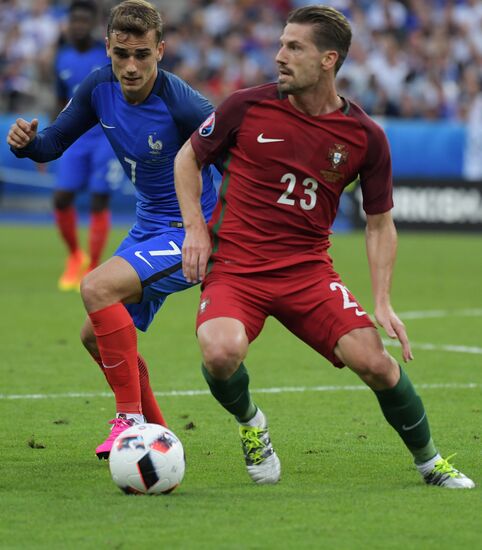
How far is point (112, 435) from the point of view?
6211 millimetres

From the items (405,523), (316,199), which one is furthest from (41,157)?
(405,523)

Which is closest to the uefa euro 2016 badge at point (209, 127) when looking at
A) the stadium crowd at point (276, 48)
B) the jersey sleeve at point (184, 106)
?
the jersey sleeve at point (184, 106)

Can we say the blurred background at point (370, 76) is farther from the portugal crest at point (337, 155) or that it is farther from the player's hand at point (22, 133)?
the portugal crest at point (337, 155)

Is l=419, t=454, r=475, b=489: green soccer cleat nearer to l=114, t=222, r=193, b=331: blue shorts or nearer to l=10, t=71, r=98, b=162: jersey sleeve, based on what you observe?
l=114, t=222, r=193, b=331: blue shorts

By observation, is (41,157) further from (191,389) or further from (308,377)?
(308,377)

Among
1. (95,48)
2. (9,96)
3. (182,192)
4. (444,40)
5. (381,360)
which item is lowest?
(9,96)

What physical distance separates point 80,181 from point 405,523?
912 centimetres

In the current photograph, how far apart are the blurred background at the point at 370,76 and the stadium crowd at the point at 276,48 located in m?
0.03

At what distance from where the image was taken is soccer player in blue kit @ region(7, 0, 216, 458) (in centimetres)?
621

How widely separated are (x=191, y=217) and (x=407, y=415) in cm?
129

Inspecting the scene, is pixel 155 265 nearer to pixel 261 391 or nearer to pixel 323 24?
pixel 323 24

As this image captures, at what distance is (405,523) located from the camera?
4.99 meters

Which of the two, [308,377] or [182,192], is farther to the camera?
[308,377]

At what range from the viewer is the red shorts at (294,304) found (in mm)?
5652
